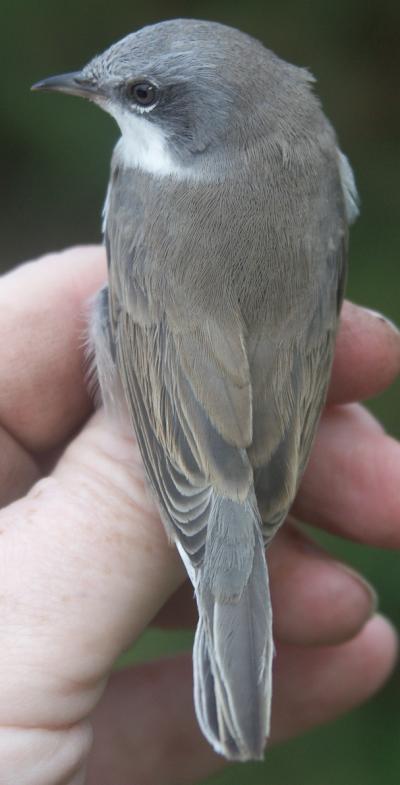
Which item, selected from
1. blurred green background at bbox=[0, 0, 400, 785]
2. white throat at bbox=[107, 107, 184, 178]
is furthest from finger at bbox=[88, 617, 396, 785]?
white throat at bbox=[107, 107, 184, 178]

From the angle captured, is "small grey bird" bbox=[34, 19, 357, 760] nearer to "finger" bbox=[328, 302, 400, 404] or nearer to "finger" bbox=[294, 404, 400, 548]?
"finger" bbox=[328, 302, 400, 404]

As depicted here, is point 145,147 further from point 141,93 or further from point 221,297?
point 221,297

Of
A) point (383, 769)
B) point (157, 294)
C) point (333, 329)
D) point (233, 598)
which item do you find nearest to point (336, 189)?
point (333, 329)

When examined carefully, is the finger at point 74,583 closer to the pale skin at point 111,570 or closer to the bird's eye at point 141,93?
the pale skin at point 111,570

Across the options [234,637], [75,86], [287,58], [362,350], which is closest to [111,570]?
[234,637]

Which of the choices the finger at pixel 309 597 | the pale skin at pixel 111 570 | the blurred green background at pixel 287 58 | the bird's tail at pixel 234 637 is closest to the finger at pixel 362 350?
the pale skin at pixel 111 570
